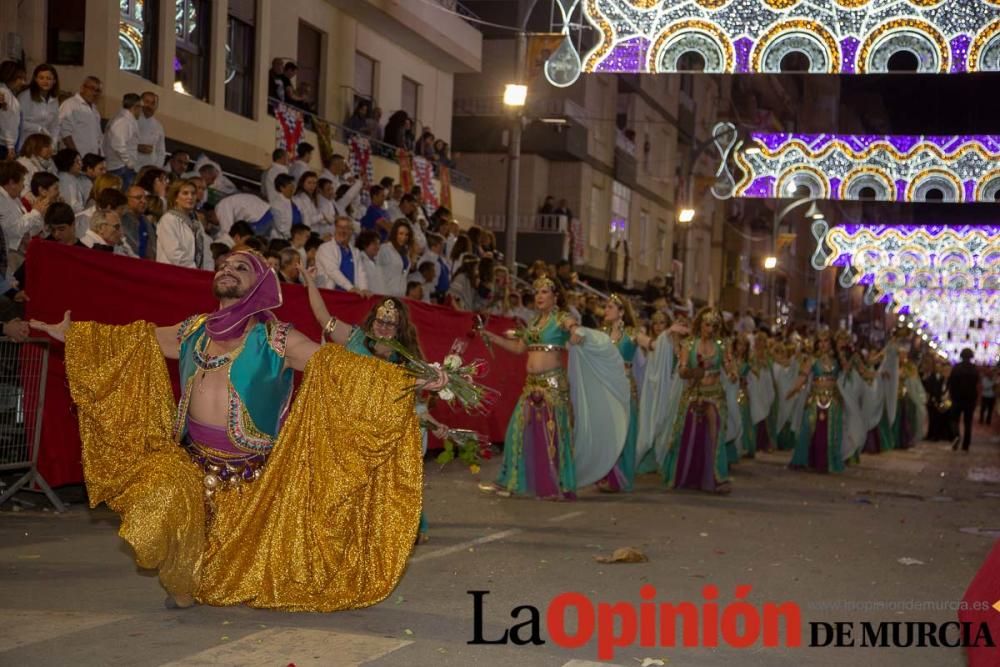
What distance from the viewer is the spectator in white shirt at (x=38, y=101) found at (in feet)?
42.5

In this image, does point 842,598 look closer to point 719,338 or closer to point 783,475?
point 719,338

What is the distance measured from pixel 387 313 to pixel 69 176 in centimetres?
487

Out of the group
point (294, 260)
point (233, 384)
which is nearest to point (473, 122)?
point (294, 260)

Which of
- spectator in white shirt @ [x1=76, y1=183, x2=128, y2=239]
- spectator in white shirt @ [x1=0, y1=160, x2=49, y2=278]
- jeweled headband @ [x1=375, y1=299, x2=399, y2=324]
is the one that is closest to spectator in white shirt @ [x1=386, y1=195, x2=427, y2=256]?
spectator in white shirt @ [x1=76, y1=183, x2=128, y2=239]

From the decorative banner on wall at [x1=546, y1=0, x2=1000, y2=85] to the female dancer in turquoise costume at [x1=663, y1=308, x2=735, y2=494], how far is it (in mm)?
2912

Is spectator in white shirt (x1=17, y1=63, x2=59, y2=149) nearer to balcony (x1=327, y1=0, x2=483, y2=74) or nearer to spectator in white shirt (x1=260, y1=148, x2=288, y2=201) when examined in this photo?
spectator in white shirt (x1=260, y1=148, x2=288, y2=201)

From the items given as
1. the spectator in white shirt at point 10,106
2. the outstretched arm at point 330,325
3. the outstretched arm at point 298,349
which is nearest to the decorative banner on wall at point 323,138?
the spectator in white shirt at point 10,106

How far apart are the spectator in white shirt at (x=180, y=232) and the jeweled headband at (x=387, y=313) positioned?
3.52m

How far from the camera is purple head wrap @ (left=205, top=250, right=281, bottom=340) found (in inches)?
279

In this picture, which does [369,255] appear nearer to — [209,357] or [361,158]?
[209,357]

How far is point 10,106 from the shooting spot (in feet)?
41.4

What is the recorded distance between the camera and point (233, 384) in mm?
7129

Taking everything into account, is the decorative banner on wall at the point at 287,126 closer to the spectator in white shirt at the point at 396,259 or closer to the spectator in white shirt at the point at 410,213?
the spectator in white shirt at the point at 410,213

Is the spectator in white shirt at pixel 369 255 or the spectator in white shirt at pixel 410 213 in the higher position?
the spectator in white shirt at pixel 410 213
